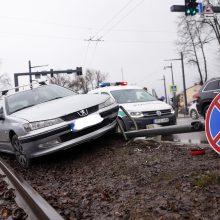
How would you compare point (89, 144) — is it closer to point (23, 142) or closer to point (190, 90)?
point (23, 142)

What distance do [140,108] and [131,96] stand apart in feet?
3.73

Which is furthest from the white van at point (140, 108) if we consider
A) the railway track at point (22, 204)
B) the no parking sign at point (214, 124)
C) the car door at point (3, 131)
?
the no parking sign at point (214, 124)

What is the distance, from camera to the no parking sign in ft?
11.3

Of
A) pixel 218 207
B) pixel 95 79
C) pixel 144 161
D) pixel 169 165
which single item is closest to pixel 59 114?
pixel 144 161

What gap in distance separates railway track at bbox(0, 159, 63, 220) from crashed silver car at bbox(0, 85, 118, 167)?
0.78 meters

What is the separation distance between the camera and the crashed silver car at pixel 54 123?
615 centimetres

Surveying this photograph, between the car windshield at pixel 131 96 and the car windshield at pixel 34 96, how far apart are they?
2475 millimetres

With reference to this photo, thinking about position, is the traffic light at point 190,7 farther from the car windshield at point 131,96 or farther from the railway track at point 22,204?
the railway track at point 22,204

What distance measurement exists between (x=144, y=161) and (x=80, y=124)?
1.40 metres

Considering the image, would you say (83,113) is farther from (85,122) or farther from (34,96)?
(34,96)

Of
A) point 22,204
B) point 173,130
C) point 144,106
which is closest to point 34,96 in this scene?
point 144,106

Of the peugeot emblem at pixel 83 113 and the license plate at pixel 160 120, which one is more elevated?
the peugeot emblem at pixel 83 113

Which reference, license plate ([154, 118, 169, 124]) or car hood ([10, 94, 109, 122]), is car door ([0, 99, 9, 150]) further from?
license plate ([154, 118, 169, 124])

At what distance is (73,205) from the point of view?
402cm
